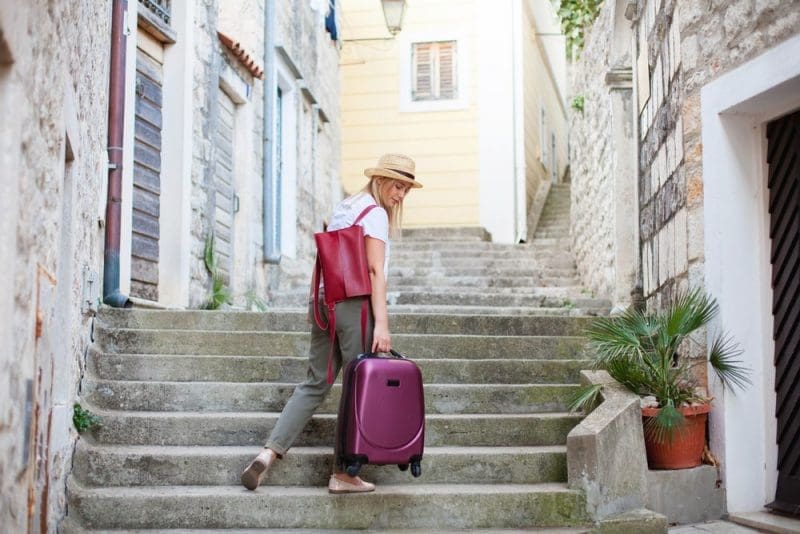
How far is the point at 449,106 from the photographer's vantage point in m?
15.3

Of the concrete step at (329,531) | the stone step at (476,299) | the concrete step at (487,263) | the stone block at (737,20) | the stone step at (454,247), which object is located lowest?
Result: the concrete step at (329,531)

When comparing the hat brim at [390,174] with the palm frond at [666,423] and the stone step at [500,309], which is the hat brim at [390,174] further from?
the stone step at [500,309]

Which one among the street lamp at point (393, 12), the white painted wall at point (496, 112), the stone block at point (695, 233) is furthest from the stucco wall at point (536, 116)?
the stone block at point (695, 233)

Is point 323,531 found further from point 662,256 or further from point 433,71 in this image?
point 433,71

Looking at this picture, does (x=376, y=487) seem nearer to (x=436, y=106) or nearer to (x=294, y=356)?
(x=294, y=356)

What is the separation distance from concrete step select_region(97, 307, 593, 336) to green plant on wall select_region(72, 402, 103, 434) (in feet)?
3.33

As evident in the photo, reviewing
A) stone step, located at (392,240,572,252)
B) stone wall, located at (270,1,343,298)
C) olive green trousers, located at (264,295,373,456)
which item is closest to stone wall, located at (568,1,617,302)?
stone step, located at (392,240,572,252)

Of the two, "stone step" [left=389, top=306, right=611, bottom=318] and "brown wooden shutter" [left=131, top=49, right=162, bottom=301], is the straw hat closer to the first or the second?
"brown wooden shutter" [left=131, top=49, right=162, bottom=301]

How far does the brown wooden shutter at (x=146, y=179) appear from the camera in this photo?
7156 mm

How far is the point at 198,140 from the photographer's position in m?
7.97

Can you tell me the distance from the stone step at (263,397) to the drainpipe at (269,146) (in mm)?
4238

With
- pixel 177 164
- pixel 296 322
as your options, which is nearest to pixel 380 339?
pixel 296 322

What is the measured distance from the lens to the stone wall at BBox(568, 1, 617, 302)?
804 centimetres

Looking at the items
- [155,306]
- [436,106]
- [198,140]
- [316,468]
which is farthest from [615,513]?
[436,106]
